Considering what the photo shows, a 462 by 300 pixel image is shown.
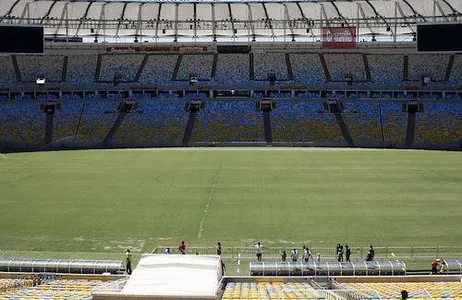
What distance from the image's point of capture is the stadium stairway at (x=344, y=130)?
66137 mm

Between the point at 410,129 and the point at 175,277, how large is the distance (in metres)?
55.8

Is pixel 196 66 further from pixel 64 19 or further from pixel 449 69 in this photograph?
pixel 449 69

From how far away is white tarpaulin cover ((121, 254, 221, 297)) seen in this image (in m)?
14.1

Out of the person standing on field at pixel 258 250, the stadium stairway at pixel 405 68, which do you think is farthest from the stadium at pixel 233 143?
the person standing on field at pixel 258 250

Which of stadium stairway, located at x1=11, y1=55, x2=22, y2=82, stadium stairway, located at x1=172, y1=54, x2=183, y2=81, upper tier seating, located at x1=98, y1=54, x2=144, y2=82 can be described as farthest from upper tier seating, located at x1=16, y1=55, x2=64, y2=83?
stadium stairway, located at x1=172, y1=54, x2=183, y2=81

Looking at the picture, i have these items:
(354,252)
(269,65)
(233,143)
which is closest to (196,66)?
(269,65)

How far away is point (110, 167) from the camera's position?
49.0 m

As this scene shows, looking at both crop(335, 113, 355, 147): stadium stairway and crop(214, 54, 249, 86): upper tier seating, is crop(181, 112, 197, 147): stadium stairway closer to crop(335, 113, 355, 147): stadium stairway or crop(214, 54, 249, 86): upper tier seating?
crop(214, 54, 249, 86): upper tier seating

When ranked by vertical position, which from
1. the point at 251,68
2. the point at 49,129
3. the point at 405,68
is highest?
the point at 251,68

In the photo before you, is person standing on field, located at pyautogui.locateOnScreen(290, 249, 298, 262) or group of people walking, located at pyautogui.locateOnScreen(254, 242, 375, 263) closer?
group of people walking, located at pyautogui.locateOnScreen(254, 242, 375, 263)

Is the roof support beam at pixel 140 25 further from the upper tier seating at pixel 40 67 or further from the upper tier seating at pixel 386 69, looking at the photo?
the upper tier seating at pixel 386 69

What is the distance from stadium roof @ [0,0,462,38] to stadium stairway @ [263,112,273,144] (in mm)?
12160

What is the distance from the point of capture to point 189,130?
225 feet

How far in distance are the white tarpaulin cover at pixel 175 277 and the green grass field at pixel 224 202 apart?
29.6 feet
